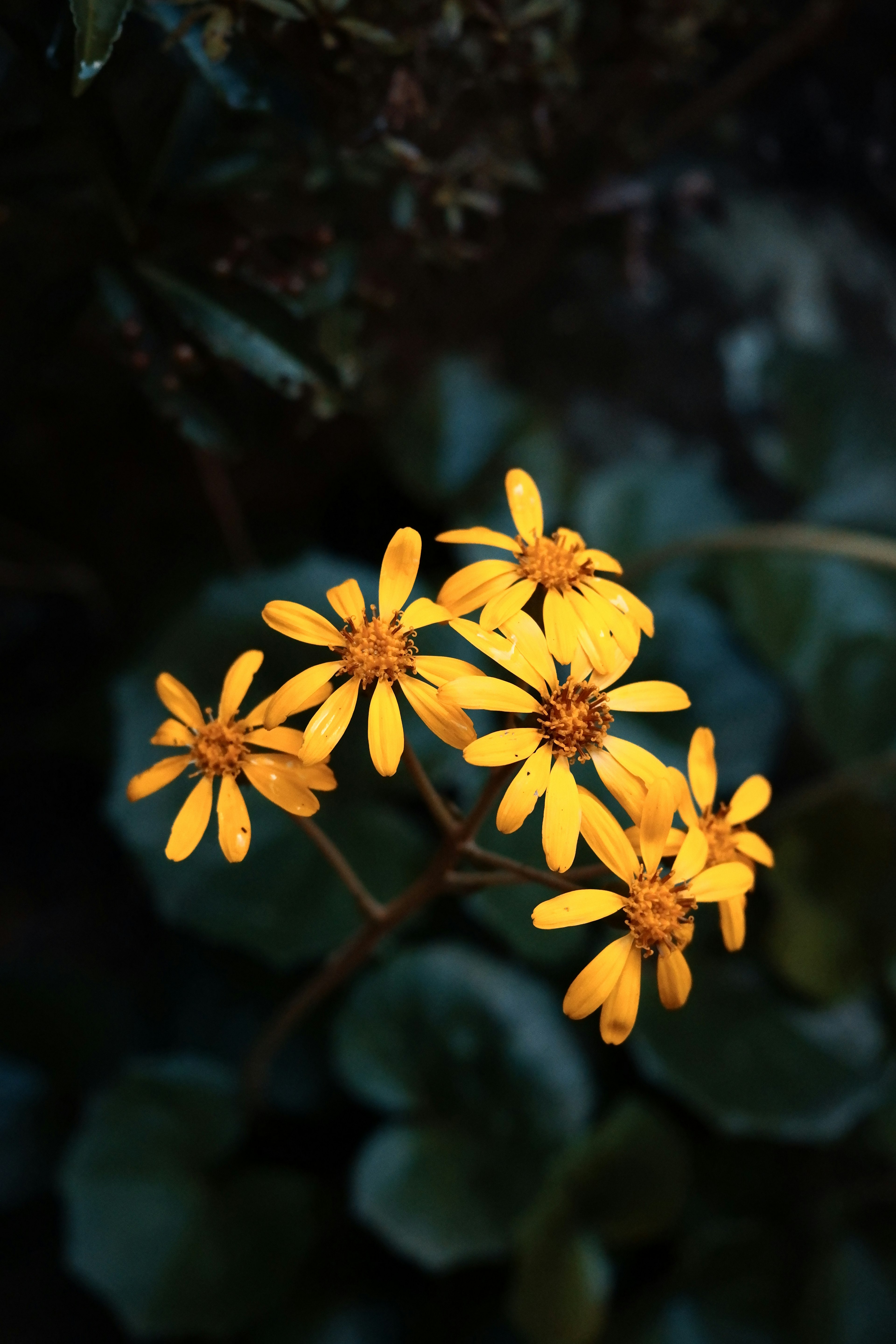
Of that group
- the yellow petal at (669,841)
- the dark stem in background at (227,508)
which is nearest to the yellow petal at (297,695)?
the yellow petal at (669,841)

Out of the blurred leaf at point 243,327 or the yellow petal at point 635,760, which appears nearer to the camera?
the yellow petal at point 635,760

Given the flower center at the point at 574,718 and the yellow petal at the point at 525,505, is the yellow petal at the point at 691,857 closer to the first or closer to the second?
the flower center at the point at 574,718

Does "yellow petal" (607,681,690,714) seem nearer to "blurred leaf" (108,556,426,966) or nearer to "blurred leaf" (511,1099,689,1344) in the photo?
"blurred leaf" (108,556,426,966)

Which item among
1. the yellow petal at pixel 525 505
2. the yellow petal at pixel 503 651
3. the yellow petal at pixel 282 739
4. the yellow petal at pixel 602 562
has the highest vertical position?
the yellow petal at pixel 525 505

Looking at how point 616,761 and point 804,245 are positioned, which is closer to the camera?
point 616,761

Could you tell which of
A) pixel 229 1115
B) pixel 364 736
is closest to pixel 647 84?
pixel 364 736

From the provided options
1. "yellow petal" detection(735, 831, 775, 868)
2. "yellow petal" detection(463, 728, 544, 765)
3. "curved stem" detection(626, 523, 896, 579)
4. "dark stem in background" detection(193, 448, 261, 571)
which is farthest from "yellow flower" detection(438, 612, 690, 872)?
"dark stem in background" detection(193, 448, 261, 571)

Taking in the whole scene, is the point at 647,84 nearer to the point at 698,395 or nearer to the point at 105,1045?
the point at 698,395
